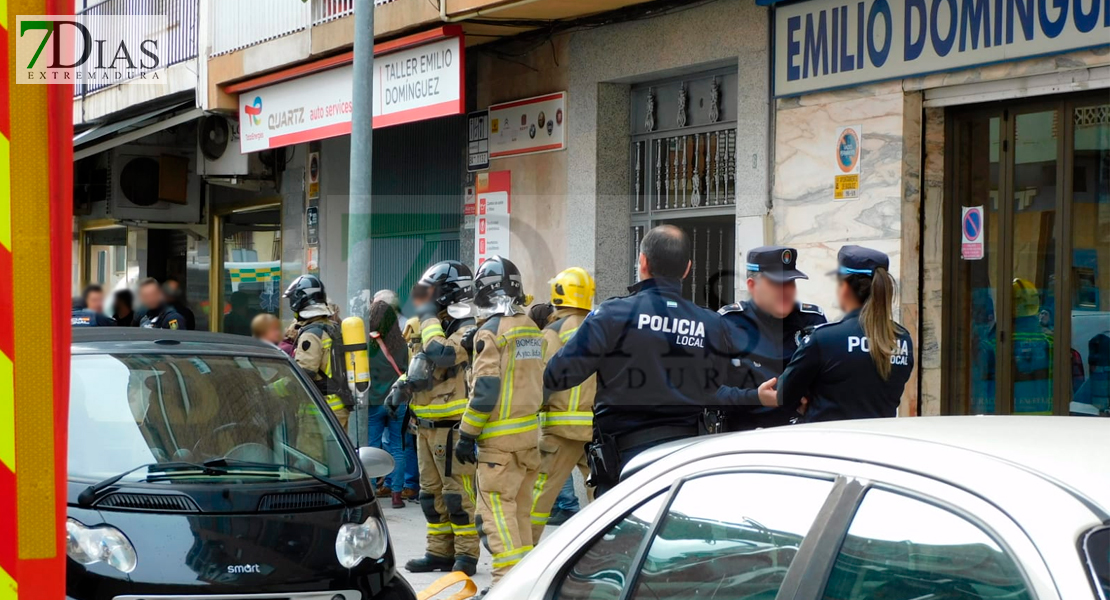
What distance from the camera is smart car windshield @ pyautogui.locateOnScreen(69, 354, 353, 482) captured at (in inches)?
183

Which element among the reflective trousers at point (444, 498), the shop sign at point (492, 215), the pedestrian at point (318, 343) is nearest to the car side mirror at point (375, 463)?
the reflective trousers at point (444, 498)

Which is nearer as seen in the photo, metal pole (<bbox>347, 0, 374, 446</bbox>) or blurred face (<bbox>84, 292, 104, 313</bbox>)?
blurred face (<bbox>84, 292, 104, 313</bbox>)

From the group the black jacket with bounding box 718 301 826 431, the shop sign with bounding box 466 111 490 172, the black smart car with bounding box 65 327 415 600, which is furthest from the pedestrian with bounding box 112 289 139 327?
the shop sign with bounding box 466 111 490 172

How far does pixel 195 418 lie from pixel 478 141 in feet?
23.4

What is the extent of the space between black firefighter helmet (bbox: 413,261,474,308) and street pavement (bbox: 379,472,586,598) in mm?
1372

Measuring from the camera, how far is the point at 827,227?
8.30 m

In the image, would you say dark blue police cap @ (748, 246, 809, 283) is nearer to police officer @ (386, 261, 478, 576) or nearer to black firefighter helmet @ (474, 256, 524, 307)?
black firefighter helmet @ (474, 256, 524, 307)

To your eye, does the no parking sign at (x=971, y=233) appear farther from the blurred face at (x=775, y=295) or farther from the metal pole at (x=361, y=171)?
the metal pole at (x=361, y=171)

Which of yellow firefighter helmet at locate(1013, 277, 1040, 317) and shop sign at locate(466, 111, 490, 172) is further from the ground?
shop sign at locate(466, 111, 490, 172)

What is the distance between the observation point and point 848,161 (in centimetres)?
820

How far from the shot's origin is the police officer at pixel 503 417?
639 centimetres

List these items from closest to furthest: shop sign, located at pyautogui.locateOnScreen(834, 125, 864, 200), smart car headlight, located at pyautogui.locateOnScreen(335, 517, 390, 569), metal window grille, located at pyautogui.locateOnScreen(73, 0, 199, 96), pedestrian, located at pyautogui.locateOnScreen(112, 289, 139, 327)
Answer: smart car headlight, located at pyautogui.locateOnScreen(335, 517, 390, 569), pedestrian, located at pyautogui.locateOnScreen(112, 289, 139, 327), shop sign, located at pyautogui.locateOnScreen(834, 125, 864, 200), metal window grille, located at pyautogui.locateOnScreen(73, 0, 199, 96)

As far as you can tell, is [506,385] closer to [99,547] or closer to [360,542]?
[360,542]

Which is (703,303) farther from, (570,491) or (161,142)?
(161,142)
